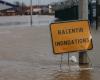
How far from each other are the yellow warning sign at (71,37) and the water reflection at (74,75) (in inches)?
37.7

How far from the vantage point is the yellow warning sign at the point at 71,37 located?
13.5 meters

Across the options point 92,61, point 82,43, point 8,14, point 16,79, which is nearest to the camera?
point 16,79

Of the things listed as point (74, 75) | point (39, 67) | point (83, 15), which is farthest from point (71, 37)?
point (74, 75)

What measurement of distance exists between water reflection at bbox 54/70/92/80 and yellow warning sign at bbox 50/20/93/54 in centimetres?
96

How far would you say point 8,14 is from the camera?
313 feet

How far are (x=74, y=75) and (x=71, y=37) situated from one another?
1676mm

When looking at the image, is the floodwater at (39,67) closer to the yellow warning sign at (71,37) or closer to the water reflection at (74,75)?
the water reflection at (74,75)

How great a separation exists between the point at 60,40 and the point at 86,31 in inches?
31.5

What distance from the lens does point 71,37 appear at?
44.8 ft

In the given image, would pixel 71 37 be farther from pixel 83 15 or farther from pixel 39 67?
pixel 39 67

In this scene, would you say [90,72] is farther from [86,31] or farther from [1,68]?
[1,68]

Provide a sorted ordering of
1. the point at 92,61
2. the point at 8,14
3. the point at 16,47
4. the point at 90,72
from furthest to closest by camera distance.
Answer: the point at 8,14 → the point at 16,47 → the point at 92,61 → the point at 90,72

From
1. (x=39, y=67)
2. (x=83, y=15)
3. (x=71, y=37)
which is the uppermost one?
(x=83, y=15)

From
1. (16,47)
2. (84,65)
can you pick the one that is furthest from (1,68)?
(16,47)
